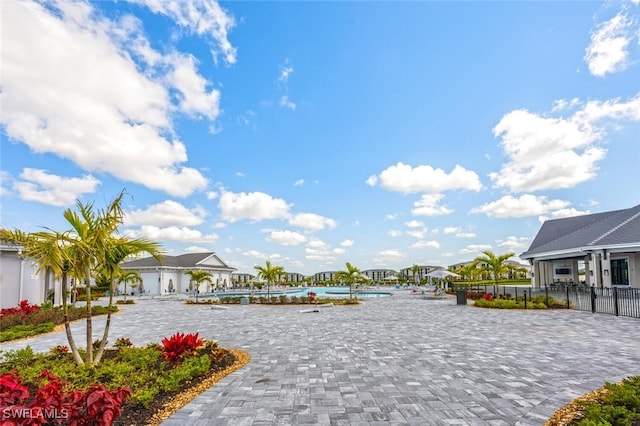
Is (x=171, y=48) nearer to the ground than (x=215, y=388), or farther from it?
farther from it

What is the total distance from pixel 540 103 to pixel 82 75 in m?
17.5

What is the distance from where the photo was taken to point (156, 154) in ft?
46.9

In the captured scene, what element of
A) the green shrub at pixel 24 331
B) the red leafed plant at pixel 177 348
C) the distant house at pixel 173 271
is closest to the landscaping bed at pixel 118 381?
the red leafed plant at pixel 177 348

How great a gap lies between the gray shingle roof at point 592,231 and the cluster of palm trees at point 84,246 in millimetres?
24792

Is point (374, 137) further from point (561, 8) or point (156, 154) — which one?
point (156, 154)

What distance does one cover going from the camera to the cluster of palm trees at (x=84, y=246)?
17.7 feet

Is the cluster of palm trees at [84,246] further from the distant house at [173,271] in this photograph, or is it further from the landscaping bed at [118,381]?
the distant house at [173,271]

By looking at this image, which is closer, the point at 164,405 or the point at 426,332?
the point at 164,405

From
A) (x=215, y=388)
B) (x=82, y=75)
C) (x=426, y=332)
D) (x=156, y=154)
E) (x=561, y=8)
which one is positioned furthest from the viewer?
(x=156, y=154)

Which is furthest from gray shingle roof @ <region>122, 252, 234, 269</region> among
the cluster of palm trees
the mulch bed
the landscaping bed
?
the mulch bed

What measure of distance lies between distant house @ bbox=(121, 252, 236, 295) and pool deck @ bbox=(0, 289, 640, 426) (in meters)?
25.7

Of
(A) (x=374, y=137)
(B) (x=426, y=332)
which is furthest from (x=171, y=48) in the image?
(B) (x=426, y=332)

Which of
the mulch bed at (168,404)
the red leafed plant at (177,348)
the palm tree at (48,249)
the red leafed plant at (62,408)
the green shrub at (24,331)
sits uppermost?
the palm tree at (48,249)

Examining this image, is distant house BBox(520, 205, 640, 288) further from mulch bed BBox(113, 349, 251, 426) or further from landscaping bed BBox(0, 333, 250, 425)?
landscaping bed BBox(0, 333, 250, 425)
